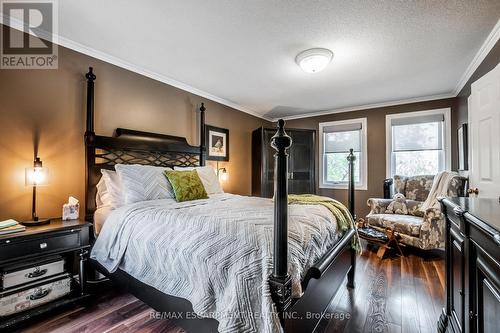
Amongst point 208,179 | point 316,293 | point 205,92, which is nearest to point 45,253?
point 208,179

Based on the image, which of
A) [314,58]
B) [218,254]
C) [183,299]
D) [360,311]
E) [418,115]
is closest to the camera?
[218,254]

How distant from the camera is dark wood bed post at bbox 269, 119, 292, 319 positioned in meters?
1.09

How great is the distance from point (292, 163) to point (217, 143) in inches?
69.9

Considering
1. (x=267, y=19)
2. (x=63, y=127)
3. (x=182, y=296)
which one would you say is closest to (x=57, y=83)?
(x=63, y=127)

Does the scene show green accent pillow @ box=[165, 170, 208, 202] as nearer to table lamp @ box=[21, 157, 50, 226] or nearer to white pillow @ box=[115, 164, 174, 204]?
white pillow @ box=[115, 164, 174, 204]

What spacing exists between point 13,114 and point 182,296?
2179 mm

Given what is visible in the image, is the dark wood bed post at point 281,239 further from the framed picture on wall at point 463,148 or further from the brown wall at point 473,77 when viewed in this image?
the framed picture on wall at point 463,148

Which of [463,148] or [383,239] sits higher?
[463,148]

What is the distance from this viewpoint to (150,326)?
1768 millimetres

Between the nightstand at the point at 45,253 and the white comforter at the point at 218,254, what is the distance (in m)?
0.29

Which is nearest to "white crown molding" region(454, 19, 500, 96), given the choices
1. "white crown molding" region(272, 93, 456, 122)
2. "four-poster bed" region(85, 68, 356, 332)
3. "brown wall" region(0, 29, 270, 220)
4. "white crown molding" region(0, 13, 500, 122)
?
"white crown molding" region(0, 13, 500, 122)

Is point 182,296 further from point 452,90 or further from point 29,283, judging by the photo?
point 452,90

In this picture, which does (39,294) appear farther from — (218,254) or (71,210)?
(218,254)

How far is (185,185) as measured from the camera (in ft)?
8.42
